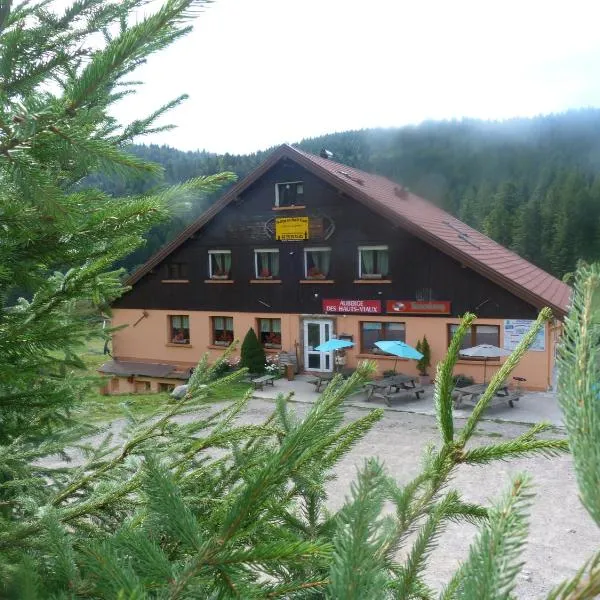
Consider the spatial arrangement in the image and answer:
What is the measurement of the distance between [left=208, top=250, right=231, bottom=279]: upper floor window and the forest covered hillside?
34.7 ft

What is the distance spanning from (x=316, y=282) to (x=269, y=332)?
276 cm

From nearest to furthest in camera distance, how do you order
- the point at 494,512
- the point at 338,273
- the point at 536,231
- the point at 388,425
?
the point at 494,512 → the point at 536,231 → the point at 388,425 → the point at 338,273

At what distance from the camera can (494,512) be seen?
83 cm

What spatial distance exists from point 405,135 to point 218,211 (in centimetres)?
1274

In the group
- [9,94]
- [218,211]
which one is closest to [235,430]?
[9,94]

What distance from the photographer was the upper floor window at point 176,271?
2180 centimetres

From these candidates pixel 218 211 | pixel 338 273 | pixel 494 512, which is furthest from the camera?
pixel 218 211

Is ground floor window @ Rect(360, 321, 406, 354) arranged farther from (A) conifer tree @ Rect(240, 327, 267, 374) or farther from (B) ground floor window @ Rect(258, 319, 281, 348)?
(A) conifer tree @ Rect(240, 327, 267, 374)

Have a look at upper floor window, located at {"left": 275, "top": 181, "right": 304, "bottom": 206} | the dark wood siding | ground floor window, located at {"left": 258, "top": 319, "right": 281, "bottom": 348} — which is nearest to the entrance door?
the dark wood siding

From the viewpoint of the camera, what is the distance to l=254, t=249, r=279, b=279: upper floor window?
800 inches

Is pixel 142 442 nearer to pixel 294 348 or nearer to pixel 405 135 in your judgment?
pixel 405 135

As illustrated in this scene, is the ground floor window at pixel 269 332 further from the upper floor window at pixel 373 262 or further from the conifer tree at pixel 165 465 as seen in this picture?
the conifer tree at pixel 165 465

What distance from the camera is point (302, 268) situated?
775 inches

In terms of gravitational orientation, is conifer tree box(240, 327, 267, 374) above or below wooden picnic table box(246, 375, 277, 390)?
above
